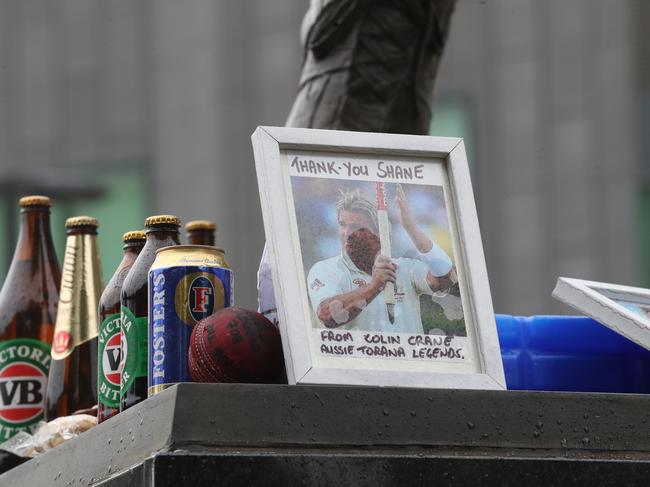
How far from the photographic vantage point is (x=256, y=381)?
7.43 feet

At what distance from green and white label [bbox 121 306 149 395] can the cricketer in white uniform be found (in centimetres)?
32

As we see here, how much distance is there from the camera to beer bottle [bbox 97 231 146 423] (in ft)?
8.50

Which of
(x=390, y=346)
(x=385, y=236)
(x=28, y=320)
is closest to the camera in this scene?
(x=390, y=346)

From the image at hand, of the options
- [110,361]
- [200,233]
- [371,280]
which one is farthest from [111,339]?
[371,280]

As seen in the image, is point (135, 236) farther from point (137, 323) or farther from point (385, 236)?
point (385, 236)

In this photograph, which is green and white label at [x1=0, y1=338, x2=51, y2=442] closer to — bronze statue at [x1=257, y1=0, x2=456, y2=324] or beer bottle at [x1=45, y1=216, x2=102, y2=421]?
beer bottle at [x1=45, y1=216, x2=102, y2=421]

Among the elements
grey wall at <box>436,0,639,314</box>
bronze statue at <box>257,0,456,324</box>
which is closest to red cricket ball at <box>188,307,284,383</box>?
bronze statue at <box>257,0,456,324</box>

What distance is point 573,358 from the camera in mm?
2734

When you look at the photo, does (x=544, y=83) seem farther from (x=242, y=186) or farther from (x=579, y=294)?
(x=579, y=294)

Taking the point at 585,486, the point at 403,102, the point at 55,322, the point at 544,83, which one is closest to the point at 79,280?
the point at 55,322

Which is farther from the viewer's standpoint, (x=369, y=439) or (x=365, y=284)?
(x=365, y=284)

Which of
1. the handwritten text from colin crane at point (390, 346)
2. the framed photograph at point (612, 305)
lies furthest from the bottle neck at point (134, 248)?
the framed photograph at point (612, 305)

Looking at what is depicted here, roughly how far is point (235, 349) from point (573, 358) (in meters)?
0.76

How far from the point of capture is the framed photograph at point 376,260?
2279 millimetres
